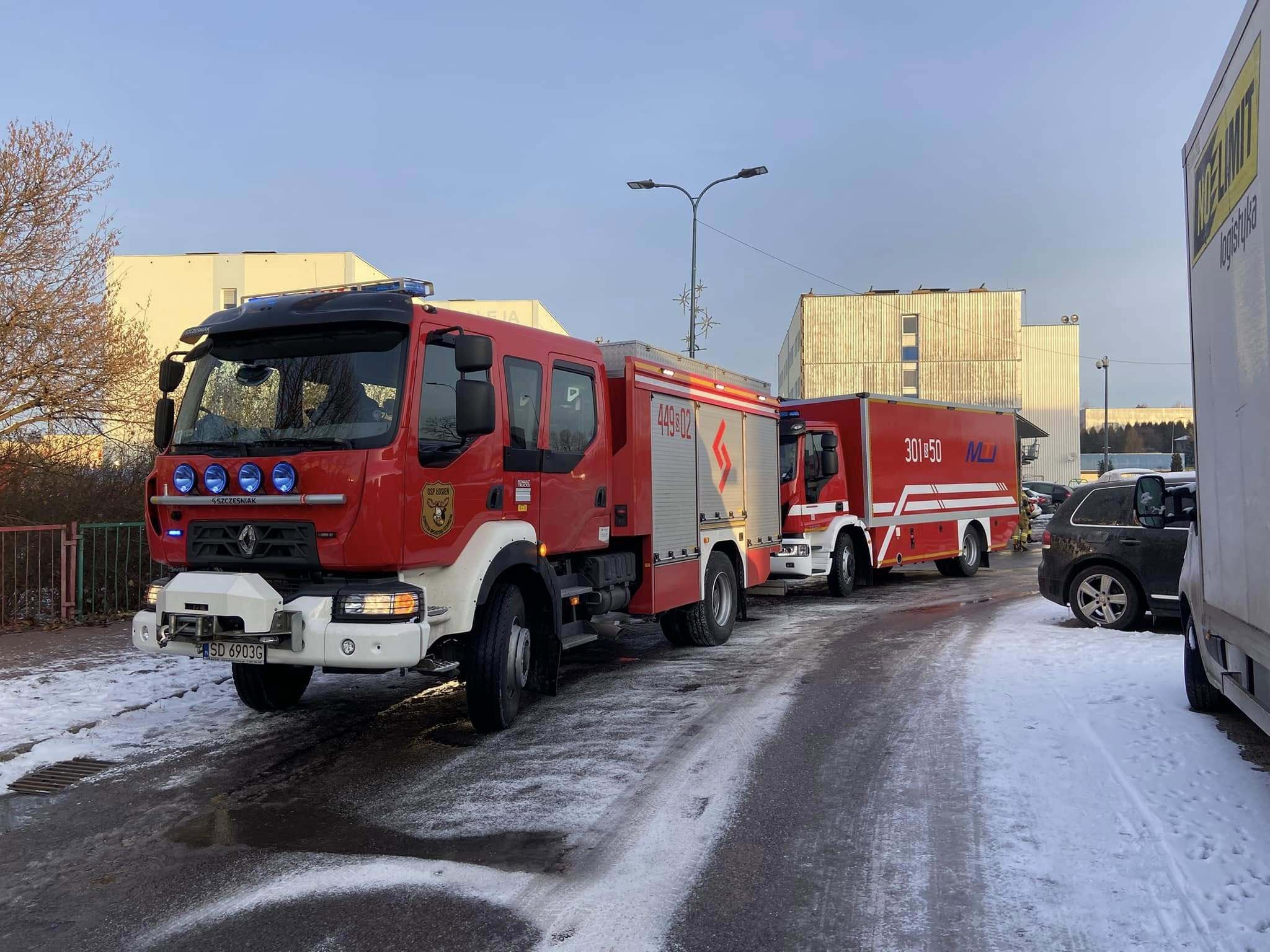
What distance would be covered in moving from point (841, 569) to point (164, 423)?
10.1 meters

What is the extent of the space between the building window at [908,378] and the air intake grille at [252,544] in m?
56.7

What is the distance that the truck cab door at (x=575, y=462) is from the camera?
691cm

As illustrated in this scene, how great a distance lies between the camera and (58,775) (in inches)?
215

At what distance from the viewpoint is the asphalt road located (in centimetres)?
352

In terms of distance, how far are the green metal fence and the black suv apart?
389 inches

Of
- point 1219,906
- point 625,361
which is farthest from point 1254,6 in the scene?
point 625,361

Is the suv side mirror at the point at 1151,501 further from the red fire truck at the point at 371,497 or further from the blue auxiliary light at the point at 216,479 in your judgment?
the blue auxiliary light at the point at 216,479

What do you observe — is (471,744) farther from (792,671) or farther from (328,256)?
(328,256)

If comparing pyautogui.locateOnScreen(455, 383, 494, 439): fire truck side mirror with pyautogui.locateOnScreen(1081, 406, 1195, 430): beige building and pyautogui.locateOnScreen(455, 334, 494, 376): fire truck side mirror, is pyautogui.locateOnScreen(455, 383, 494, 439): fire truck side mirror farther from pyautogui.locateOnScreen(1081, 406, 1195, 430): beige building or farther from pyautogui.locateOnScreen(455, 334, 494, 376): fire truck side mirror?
pyautogui.locateOnScreen(1081, 406, 1195, 430): beige building

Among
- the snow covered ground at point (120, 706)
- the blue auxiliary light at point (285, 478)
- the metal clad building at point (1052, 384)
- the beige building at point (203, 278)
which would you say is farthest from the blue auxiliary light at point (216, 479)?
the metal clad building at point (1052, 384)

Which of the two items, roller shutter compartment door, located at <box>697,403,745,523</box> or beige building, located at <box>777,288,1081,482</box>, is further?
beige building, located at <box>777,288,1081,482</box>

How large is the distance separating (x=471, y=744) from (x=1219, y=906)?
159 inches

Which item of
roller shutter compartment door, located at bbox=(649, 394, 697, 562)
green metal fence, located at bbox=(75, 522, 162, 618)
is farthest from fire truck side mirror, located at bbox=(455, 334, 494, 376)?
green metal fence, located at bbox=(75, 522, 162, 618)

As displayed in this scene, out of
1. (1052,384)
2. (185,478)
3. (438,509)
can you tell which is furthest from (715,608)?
(1052,384)
